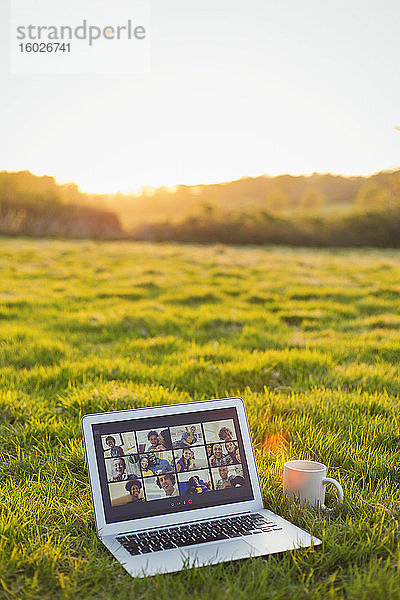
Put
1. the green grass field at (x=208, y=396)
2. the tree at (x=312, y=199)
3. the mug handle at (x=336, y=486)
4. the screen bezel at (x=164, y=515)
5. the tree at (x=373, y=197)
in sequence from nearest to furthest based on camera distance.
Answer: the green grass field at (x=208, y=396) → the screen bezel at (x=164, y=515) → the mug handle at (x=336, y=486) → the tree at (x=373, y=197) → the tree at (x=312, y=199)

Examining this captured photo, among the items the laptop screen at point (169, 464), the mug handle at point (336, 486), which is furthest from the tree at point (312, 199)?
the laptop screen at point (169, 464)

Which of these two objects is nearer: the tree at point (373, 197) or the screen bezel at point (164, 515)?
the screen bezel at point (164, 515)

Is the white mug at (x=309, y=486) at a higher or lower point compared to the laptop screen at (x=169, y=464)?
lower

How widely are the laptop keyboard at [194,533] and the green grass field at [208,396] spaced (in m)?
0.15

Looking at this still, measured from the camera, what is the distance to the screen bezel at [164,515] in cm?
321

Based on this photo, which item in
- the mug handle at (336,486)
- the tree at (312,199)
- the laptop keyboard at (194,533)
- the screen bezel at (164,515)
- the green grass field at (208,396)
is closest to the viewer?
the green grass field at (208,396)

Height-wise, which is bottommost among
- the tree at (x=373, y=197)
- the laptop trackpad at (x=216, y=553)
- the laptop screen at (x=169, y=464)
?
the laptop trackpad at (x=216, y=553)

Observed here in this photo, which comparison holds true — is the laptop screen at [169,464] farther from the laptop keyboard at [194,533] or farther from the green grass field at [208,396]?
the green grass field at [208,396]

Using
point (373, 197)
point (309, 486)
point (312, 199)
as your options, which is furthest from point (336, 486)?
point (312, 199)

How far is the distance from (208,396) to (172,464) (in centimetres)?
245

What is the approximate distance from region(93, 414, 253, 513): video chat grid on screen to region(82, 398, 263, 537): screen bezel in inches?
2.1

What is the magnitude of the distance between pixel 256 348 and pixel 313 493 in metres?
4.05

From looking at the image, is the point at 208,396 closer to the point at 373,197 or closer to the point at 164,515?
the point at 164,515

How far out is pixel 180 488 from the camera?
339 cm
